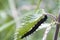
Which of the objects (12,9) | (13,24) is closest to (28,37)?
(13,24)

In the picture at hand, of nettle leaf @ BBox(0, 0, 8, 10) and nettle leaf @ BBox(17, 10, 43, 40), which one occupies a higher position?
nettle leaf @ BBox(0, 0, 8, 10)

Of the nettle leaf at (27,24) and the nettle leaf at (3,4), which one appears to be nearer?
the nettle leaf at (27,24)

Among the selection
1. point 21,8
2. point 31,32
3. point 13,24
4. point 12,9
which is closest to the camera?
point 31,32

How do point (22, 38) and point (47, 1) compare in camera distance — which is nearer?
point (22, 38)

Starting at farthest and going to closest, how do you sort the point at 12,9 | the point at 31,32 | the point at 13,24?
the point at 12,9, the point at 13,24, the point at 31,32

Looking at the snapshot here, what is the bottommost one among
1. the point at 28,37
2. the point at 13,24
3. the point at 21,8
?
the point at 28,37

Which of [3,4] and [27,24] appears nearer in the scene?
[27,24]

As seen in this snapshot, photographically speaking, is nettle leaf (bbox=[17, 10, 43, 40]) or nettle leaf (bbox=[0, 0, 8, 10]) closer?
nettle leaf (bbox=[17, 10, 43, 40])

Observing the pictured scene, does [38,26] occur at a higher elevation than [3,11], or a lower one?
lower

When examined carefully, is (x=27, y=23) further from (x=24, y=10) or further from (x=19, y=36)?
(x=24, y=10)

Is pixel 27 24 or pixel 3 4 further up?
pixel 3 4

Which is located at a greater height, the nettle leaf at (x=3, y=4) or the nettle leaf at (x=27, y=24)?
the nettle leaf at (x=3, y=4)
